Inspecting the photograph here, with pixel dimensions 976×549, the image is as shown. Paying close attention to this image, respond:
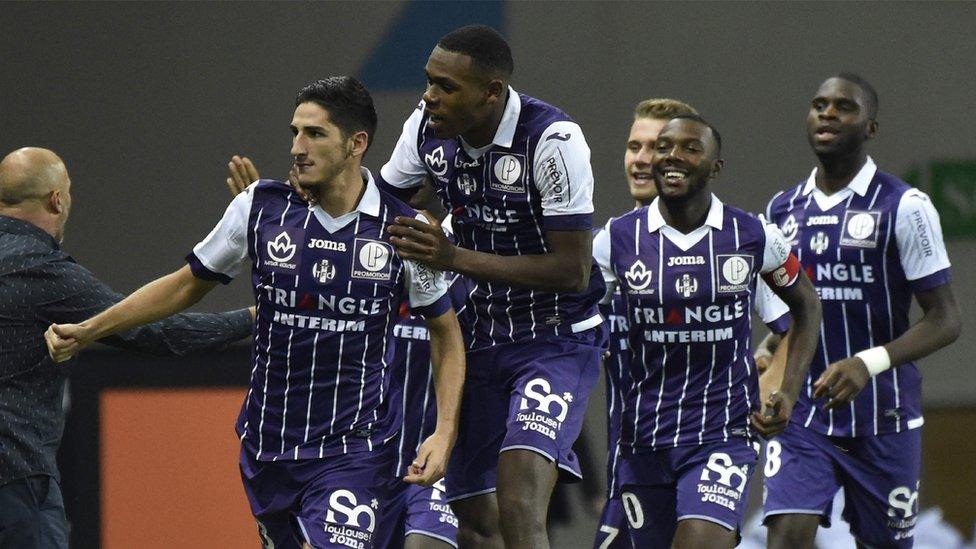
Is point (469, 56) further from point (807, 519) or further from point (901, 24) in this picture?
point (901, 24)

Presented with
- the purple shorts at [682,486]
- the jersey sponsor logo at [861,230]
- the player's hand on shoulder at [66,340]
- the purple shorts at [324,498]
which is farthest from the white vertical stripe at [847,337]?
the player's hand on shoulder at [66,340]

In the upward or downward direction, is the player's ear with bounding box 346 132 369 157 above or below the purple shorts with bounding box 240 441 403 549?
above

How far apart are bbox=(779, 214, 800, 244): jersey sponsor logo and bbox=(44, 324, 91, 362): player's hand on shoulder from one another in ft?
9.96

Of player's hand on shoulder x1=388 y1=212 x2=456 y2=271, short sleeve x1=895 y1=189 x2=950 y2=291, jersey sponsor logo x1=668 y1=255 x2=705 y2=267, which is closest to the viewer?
player's hand on shoulder x1=388 y1=212 x2=456 y2=271

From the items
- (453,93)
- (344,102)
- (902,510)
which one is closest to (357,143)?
(344,102)

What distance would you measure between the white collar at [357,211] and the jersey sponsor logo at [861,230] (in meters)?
2.34

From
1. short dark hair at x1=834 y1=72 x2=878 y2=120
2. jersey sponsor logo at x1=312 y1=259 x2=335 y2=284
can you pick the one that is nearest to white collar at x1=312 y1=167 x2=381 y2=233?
jersey sponsor logo at x1=312 y1=259 x2=335 y2=284

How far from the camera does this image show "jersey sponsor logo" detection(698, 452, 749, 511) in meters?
5.62

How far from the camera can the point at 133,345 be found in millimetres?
6410

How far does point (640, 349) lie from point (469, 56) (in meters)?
1.41

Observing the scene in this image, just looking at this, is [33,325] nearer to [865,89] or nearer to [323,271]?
[323,271]

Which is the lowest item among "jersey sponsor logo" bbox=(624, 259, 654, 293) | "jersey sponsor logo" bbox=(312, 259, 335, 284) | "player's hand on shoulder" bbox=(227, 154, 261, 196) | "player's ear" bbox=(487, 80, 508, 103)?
"jersey sponsor logo" bbox=(624, 259, 654, 293)

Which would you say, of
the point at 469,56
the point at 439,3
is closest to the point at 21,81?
the point at 439,3

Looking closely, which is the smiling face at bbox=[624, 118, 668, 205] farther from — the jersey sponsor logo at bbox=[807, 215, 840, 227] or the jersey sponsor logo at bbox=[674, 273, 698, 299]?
the jersey sponsor logo at bbox=[674, 273, 698, 299]
